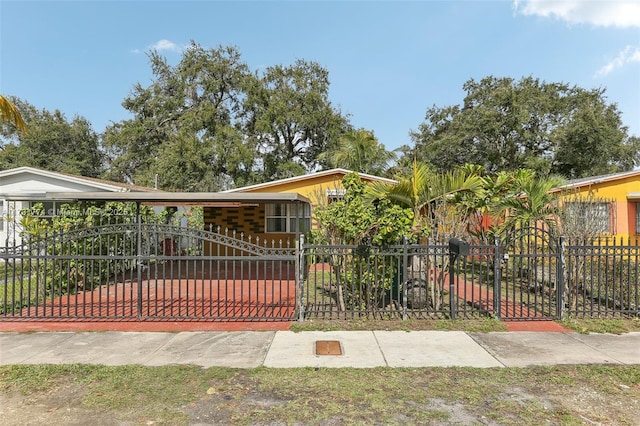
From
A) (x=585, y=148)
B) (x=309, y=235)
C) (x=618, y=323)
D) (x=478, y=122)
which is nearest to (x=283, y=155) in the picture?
(x=478, y=122)

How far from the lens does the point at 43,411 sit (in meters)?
3.75

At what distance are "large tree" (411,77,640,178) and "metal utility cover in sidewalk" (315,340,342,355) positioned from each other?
21641mm

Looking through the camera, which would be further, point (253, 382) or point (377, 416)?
point (253, 382)

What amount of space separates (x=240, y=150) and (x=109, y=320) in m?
21.2

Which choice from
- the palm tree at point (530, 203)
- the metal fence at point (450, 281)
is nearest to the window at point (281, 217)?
the palm tree at point (530, 203)

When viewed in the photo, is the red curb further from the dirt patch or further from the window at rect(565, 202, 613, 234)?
the window at rect(565, 202, 613, 234)

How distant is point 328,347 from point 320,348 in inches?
4.8

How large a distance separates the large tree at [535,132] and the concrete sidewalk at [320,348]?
2098 cm

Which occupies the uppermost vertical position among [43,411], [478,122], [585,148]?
[478,122]

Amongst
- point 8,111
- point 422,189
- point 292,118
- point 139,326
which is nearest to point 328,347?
point 139,326

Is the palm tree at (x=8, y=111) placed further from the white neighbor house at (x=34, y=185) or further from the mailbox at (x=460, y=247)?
the mailbox at (x=460, y=247)

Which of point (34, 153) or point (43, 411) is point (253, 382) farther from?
point (34, 153)

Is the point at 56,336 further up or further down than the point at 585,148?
further down

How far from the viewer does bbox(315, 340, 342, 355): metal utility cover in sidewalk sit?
525 centimetres
